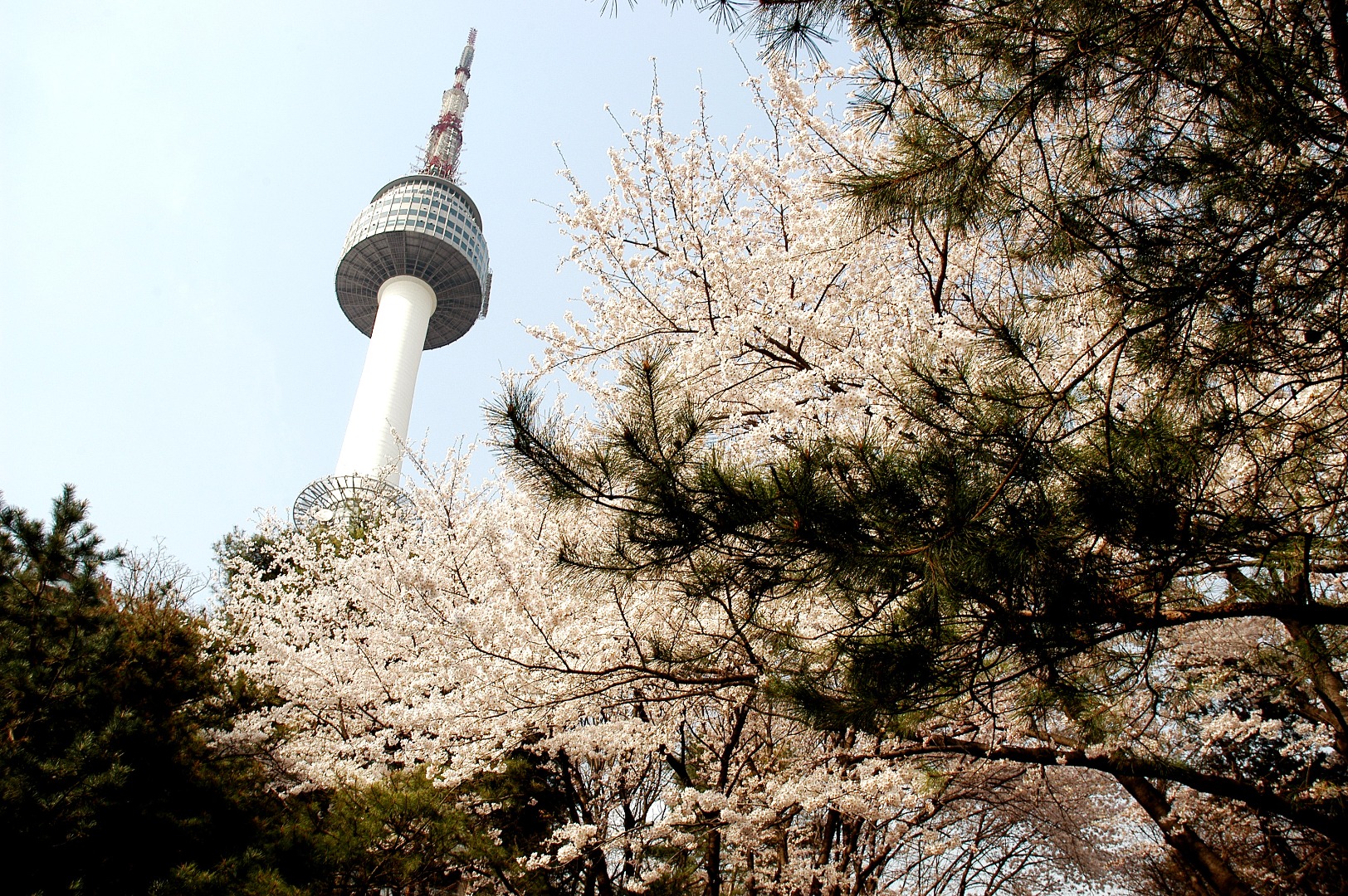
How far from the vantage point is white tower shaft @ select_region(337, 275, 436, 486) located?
28344 millimetres

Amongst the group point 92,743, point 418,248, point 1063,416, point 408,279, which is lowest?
point 92,743

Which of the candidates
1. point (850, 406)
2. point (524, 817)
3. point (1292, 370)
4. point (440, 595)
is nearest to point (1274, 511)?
point (1292, 370)

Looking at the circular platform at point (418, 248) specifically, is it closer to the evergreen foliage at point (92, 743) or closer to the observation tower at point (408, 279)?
the observation tower at point (408, 279)

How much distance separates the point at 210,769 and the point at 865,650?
574 centimetres

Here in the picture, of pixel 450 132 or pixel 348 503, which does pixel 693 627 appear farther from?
pixel 450 132

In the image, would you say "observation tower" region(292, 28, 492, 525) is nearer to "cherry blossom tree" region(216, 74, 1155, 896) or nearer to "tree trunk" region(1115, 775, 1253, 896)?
"cherry blossom tree" region(216, 74, 1155, 896)

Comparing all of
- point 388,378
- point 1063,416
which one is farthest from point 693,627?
point 388,378

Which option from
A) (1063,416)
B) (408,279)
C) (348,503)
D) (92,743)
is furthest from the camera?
(408,279)

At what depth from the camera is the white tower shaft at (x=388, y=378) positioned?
2834cm

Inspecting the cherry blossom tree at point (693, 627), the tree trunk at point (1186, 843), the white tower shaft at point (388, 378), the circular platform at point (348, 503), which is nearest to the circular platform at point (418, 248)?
the white tower shaft at point (388, 378)

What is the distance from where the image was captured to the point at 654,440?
7.36 ft

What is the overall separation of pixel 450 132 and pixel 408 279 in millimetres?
9474

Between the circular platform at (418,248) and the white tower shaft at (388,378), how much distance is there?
35.4 inches

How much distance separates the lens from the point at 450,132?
3797 cm
